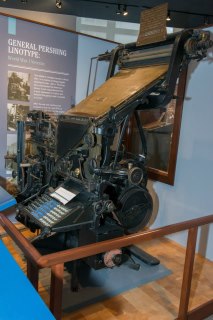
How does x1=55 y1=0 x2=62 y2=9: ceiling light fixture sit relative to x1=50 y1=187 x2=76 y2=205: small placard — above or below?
above

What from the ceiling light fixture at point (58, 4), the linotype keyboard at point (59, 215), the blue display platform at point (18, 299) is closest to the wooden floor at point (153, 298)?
the linotype keyboard at point (59, 215)

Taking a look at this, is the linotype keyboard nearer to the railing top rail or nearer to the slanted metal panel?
the railing top rail

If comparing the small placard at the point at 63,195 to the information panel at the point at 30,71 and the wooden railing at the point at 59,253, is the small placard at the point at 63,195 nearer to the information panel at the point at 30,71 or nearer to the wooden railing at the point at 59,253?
the wooden railing at the point at 59,253

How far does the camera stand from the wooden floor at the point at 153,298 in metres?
2.40

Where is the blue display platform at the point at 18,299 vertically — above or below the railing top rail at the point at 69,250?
above

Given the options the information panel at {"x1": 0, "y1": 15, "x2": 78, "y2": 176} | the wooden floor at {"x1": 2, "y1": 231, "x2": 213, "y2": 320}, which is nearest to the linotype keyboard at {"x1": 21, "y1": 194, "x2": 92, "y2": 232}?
the wooden floor at {"x1": 2, "y1": 231, "x2": 213, "y2": 320}

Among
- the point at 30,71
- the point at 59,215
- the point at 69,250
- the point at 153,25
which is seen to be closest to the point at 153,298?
the point at 59,215

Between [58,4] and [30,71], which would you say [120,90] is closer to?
[30,71]

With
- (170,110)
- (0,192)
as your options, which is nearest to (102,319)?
(0,192)

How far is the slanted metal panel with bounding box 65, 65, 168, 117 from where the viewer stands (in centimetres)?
255

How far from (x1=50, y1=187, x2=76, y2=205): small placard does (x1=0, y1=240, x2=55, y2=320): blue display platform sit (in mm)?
1260

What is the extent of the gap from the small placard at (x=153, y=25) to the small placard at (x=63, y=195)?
1.65 meters

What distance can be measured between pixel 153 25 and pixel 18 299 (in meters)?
2.65

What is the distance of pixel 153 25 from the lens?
2830 millimetres
